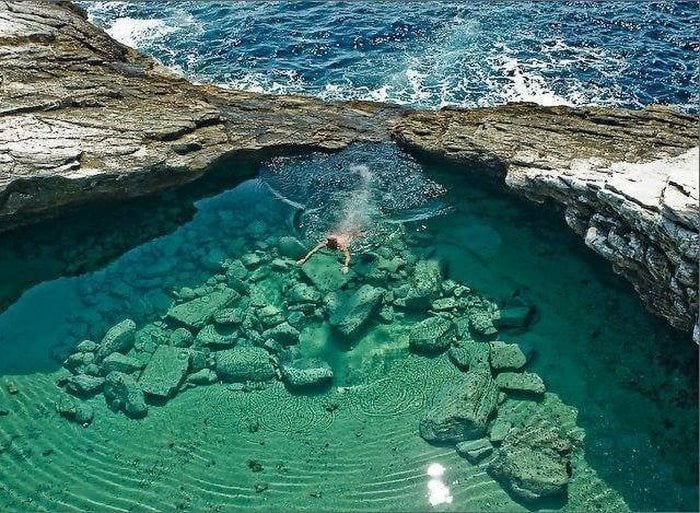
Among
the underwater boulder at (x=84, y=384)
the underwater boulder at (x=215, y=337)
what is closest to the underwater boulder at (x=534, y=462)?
the underwater boulder at (x=215, y=337)

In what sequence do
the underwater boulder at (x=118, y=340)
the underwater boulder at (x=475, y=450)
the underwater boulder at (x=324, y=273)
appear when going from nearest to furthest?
the underwater boulder at (x=475, y=450) < the underwater boulder at (x=118, y=340) < the underwater boulder at (x=324, y=273)

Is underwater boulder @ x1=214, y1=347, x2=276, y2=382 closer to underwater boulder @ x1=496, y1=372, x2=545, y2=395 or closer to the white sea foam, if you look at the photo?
underwater boulder @ x1=496, y1=372, x2=545, y2=395

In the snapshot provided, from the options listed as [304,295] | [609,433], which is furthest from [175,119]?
[609,433]

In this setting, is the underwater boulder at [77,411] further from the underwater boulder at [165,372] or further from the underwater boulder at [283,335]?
the underwater boulder at [283,335]

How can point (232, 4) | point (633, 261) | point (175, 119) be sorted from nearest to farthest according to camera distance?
1. point (633, 261)
2. point (175, 119)
3. point (232, 4)

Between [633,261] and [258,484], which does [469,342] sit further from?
[258,484]
